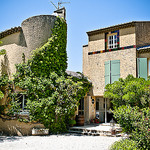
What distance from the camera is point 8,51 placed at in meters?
12.6

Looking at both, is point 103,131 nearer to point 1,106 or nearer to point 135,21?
point 1,106

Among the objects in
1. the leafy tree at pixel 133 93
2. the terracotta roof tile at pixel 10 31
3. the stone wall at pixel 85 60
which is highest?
the terracotta roof tile at pixel 10 31

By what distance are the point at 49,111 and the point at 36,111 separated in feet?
2.51

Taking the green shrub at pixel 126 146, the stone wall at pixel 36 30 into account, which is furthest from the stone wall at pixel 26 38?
the green shrub at pixel 126 146

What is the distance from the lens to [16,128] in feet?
36.4

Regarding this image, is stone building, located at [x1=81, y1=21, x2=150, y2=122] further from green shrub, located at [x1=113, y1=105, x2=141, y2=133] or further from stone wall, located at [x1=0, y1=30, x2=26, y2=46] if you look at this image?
green shrub, located at [x1=113, y1=105, x2=141, y2=133]

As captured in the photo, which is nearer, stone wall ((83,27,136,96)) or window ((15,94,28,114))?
window ((15,94,28,114))

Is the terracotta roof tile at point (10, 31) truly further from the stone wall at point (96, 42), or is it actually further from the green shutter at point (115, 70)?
the green shutter at point (115, 70)

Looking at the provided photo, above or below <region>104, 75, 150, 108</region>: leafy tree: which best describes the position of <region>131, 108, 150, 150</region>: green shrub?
below

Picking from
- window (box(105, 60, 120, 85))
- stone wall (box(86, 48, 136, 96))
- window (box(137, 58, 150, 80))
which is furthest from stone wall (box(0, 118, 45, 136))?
window (box(137, 58, 150, 80))

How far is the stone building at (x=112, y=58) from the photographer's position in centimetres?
1412

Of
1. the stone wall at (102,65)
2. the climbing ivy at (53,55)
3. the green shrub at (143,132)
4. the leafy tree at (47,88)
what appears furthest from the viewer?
the stone wall at (102,65)

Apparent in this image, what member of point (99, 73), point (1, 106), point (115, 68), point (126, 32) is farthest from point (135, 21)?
point (1, 106)

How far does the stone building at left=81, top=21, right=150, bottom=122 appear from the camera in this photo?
14.1 m
